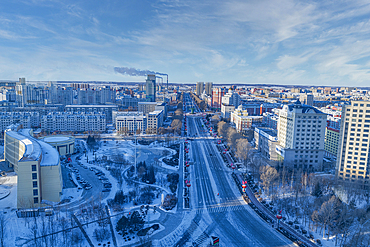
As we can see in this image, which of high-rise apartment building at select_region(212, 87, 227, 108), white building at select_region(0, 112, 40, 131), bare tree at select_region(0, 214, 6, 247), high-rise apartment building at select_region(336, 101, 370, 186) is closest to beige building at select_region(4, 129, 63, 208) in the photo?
bare tree at select_region(0, 214, 6, 247)

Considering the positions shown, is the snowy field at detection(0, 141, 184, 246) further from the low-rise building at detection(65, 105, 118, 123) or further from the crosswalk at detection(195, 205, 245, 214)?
the low-rise building at detection(65, 105, 118, 123)

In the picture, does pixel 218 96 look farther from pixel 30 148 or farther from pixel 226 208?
pixel 30 148

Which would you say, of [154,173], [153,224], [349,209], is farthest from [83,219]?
[349,209]

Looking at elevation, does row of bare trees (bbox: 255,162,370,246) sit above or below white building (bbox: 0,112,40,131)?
below

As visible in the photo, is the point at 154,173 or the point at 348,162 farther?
the point at 154,173

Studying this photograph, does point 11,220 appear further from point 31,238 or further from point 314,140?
point 314,140

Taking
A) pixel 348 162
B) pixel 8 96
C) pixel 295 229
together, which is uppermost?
pixel 8 96

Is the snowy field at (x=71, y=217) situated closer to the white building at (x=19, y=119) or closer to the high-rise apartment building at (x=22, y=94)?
the white building at (x=19, y=119)
